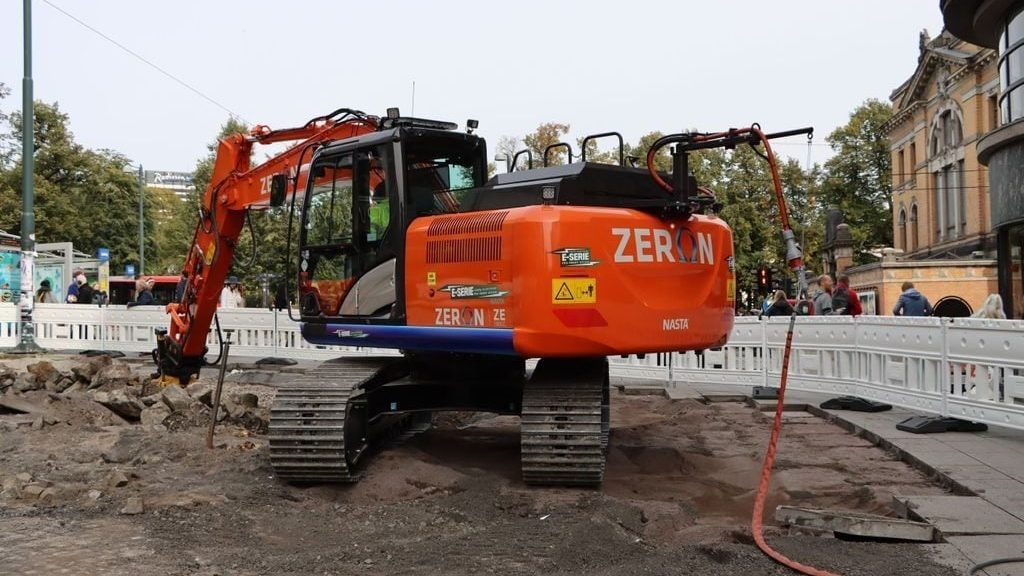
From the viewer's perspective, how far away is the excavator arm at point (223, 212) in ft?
30.3

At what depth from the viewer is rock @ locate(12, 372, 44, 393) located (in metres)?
11.5

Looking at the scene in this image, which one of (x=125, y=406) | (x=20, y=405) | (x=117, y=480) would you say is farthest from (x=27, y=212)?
(x=117, y=480)

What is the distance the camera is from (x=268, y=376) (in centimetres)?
1599

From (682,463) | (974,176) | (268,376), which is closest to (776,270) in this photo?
(974,176)

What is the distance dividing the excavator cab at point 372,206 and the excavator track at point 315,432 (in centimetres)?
76

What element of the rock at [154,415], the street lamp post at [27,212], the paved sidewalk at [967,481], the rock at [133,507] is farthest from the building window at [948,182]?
the rock at [133,507]

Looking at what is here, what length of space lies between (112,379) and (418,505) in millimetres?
7262

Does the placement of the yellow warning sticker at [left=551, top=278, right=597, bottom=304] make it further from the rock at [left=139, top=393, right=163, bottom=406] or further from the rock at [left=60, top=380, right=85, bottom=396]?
the rock at [left=60, top=380, right=85, bottom=396]

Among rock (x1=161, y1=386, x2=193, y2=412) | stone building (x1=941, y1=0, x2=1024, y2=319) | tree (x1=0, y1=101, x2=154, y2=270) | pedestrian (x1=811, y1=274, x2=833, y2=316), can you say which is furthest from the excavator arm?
tree (x1=0, y1=101, x2=154, y2=270)

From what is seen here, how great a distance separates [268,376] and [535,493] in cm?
1014

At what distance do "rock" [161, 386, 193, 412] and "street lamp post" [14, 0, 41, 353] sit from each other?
11.7 metres

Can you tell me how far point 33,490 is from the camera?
656 cm

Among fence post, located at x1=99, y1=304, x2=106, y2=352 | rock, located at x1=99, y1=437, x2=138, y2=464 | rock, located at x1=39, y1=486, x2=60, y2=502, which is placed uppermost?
fence post, located at x1=99, y1=304, x2=106, y2=352

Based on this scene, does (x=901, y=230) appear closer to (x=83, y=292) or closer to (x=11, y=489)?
(x=83, y=292)
